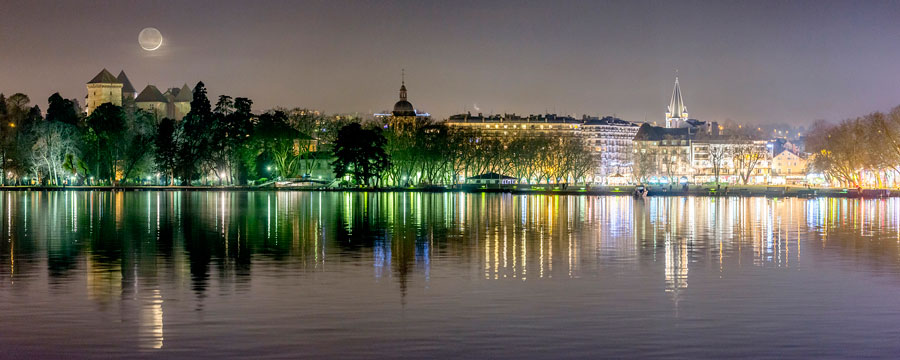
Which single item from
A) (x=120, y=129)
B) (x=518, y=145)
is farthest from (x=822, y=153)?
(x=120, y=129)

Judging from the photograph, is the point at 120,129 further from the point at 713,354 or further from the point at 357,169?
the point at 713,354

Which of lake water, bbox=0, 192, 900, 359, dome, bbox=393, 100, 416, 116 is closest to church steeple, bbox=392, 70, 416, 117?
dome, bbox=393, 100, 416, 116

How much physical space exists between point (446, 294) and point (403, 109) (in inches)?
6028

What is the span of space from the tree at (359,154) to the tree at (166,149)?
22.1 meters

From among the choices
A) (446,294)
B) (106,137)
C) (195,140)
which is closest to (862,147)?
(195,140)

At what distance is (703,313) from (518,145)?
4662 inches

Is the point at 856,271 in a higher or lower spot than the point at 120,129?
lower

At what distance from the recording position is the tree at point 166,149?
11738 centimetres

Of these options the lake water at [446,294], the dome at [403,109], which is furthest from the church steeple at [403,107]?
the lake water at [446,294]

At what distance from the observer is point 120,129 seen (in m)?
119

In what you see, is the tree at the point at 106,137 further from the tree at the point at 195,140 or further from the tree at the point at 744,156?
the tree at the point at 744,156

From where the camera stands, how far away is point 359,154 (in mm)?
108500

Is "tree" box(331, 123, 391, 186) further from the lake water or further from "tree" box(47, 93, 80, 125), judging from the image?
the lake water

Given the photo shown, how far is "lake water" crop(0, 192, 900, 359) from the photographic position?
14.0 meters
